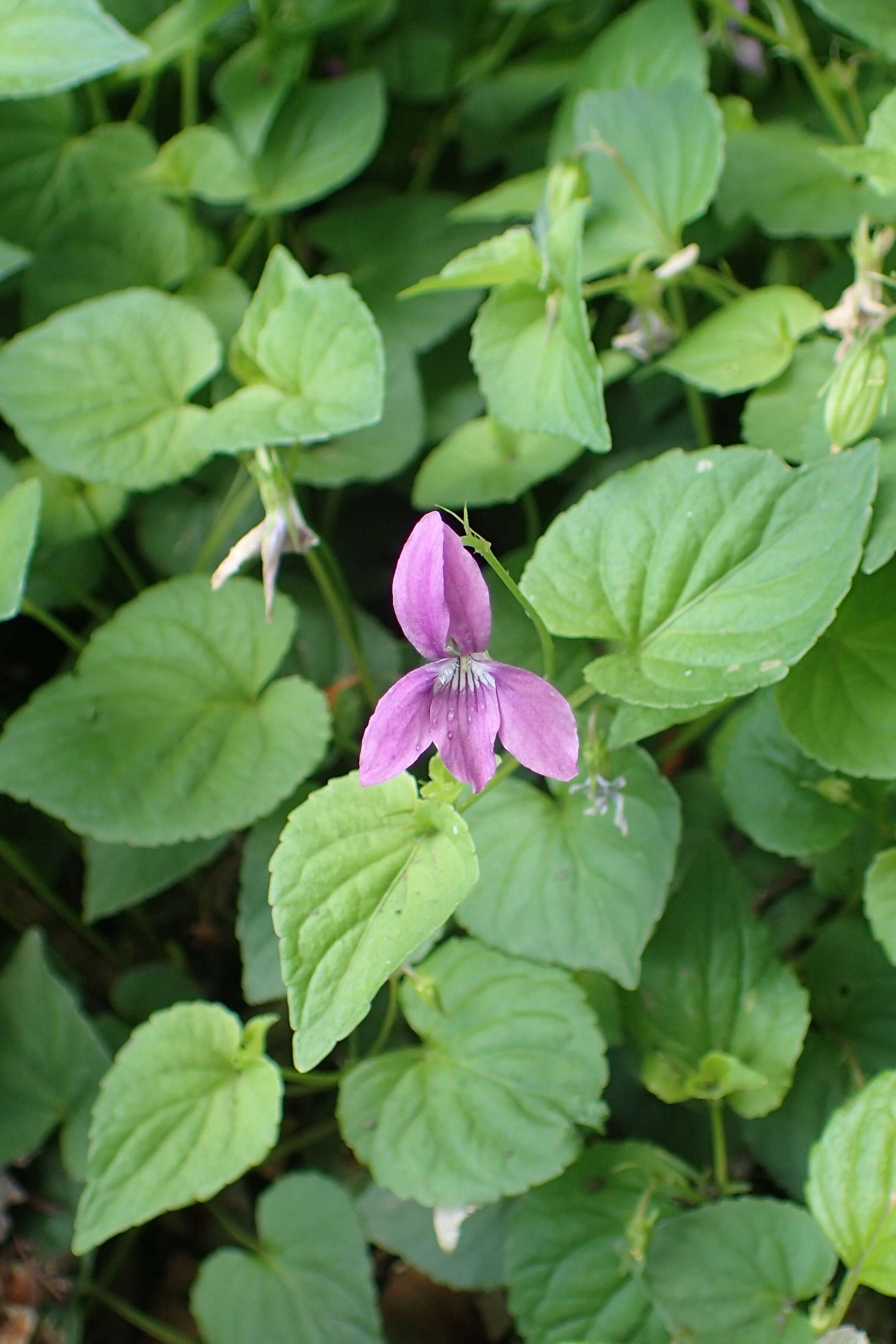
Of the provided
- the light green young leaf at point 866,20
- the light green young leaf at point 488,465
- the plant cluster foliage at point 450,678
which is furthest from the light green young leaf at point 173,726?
the light green young leaf at point 866,20

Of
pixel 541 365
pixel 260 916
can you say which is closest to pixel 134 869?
pixel 260 916

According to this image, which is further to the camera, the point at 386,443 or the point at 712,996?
the point at 386,443

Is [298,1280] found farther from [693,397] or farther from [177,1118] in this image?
[693,397]

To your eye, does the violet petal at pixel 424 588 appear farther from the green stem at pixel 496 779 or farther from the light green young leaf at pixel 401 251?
the light green young leaf at pixel 401 251

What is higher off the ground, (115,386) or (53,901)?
(115,386)

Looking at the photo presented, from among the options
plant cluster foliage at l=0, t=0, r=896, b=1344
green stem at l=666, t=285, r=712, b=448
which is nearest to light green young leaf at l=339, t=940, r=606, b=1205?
plant cluster foliage at l=0, t=0, r=896, b=1344

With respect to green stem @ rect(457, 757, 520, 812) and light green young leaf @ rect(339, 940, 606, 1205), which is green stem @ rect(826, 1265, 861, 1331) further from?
green stem @ rect(457, 757, 520, 812)
